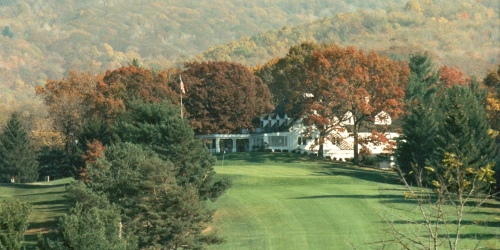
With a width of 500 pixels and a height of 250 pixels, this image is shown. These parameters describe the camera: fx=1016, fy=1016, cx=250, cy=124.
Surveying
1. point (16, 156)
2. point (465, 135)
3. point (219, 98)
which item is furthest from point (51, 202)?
point (16, 156)

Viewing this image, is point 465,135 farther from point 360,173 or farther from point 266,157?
point 266,157

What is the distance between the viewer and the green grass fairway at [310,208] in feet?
180

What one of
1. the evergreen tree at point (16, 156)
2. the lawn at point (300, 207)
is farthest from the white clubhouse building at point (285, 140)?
the evergreen tree at point (16, 156)

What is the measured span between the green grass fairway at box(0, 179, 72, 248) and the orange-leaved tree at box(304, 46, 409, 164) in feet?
81.8

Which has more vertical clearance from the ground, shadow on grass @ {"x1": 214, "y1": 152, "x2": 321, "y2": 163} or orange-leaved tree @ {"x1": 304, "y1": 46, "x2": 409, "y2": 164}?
orange-leaved tree @ {"x1": 304, "y1": 46, "x2": 409, "y2": 164}

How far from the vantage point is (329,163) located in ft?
304

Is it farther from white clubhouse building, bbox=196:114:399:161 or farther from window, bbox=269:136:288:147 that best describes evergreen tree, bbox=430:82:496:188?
window, bbox=269:136:288:147

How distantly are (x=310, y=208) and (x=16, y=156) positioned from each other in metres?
50.4

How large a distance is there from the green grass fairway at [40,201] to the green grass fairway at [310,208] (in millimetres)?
10719

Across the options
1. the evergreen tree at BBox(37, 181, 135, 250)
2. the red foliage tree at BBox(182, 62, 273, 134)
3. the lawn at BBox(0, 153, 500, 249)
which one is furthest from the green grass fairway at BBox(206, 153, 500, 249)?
the red foliage tree at BBox(182, 62, 273, 134)

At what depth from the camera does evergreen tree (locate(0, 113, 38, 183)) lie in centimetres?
10644

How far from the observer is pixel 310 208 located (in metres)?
65.8

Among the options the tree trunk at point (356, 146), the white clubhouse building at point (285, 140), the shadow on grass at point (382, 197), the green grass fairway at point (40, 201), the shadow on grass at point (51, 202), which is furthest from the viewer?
the white clubhouse building at point (285, 140)

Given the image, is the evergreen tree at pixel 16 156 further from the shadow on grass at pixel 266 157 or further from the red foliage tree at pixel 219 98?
the shadow on grass at pixel 266 157
